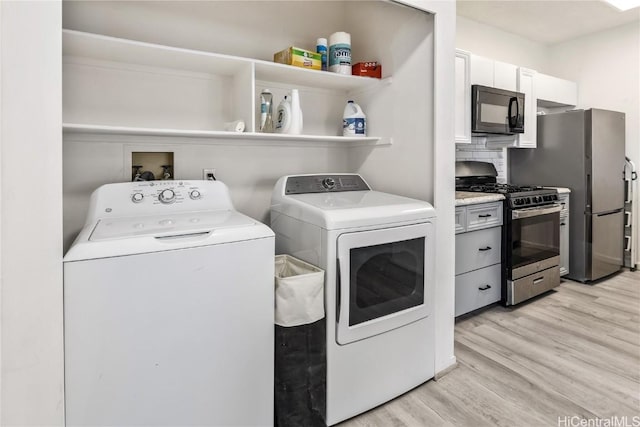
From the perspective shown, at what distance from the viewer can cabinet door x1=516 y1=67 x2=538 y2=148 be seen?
346cm

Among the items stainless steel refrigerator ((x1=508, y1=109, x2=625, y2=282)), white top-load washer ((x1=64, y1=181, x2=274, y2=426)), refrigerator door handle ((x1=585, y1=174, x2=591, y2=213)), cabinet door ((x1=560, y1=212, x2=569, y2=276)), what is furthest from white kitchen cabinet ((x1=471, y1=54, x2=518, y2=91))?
white top-load washer ((x1=64, y1=181, x2=274, y2=426))

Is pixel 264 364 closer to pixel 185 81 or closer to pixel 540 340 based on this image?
pixel 185 81

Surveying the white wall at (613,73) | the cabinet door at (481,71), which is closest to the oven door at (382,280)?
the cabinet door at (481,71)

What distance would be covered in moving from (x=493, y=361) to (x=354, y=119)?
5.37 ft

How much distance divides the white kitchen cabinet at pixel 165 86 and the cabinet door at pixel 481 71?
1.25 meters

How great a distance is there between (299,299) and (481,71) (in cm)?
264

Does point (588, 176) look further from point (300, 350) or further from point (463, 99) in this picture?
point (300, 350)

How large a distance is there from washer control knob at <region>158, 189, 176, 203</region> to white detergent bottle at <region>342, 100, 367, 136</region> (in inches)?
42.8

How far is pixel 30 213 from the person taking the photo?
1043 mm

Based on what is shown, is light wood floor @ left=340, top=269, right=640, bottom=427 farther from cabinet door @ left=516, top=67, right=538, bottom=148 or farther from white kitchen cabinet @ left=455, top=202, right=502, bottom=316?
cabinet door @ left=516, top=67, right=538, bottom=148

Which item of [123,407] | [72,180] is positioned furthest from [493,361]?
[72,180]

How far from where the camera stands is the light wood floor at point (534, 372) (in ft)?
5.56

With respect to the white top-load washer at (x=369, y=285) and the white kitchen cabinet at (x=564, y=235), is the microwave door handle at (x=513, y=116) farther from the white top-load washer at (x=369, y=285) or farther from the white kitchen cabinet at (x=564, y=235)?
the white top-load washer at (x=369, y=285)

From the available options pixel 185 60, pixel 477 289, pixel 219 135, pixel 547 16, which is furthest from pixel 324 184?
pixel 547 16
